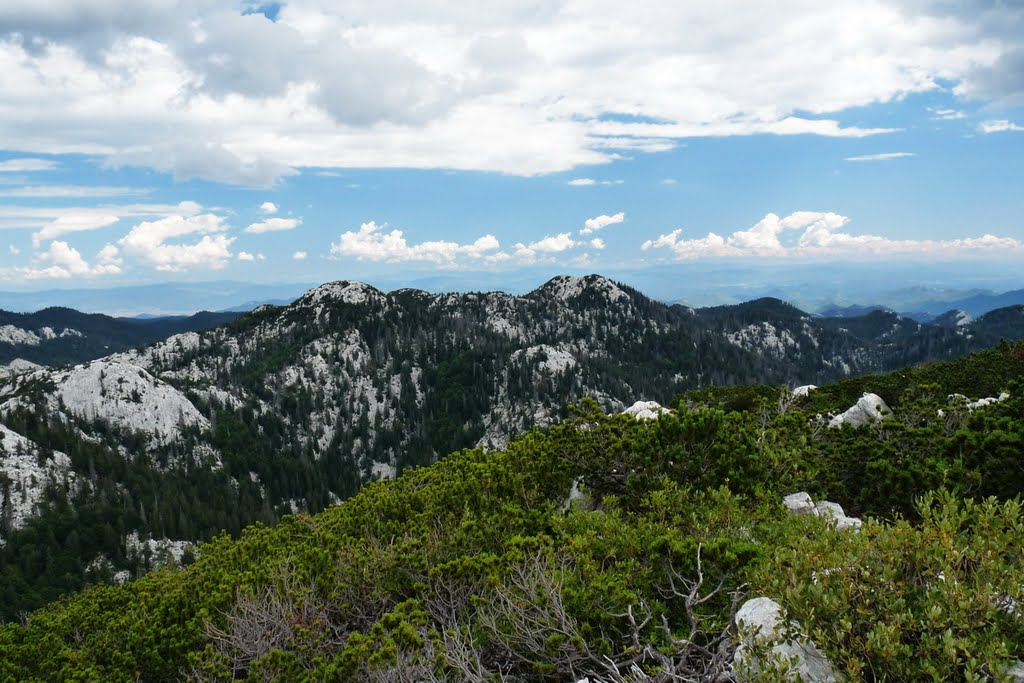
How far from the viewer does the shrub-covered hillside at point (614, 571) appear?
633 centimetres

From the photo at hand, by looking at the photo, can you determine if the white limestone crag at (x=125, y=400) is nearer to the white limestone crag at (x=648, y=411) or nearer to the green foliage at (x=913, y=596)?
the white limestone crag at (x=648, y=411)

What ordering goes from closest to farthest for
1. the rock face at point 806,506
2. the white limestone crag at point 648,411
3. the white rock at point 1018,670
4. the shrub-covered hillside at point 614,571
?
the white rock at point 1018,670, the shrub-covered hillside at point 614,571, the rock face at point 806,506, the white limestone crag at point 648,411

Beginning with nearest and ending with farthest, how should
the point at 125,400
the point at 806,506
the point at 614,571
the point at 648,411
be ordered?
the point at 614,571 → the point at 806,506 → the point at 648,411 → the point at 125,400

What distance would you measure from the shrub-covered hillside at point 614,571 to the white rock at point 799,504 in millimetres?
796

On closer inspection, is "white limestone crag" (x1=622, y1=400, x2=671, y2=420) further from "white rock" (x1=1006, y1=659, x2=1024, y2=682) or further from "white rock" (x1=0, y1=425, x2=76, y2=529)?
"white rock" (x1=0, y1=425, x2=76, y2=529)

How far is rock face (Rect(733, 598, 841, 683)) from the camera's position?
606 cm

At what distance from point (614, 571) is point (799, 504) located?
6749mm

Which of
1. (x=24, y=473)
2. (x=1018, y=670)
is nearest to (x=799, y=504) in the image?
(x=1018, y=670)

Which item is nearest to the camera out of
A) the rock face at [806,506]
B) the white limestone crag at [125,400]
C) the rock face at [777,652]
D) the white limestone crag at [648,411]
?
the rock face at [777,652]

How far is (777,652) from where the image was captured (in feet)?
20.6

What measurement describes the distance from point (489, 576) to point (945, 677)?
6.62 metres

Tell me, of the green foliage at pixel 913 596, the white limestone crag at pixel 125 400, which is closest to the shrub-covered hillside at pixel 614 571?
the green foliage at pixel 913 596

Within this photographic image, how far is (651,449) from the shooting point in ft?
48.5

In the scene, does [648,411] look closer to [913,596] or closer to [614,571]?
[614,571]
